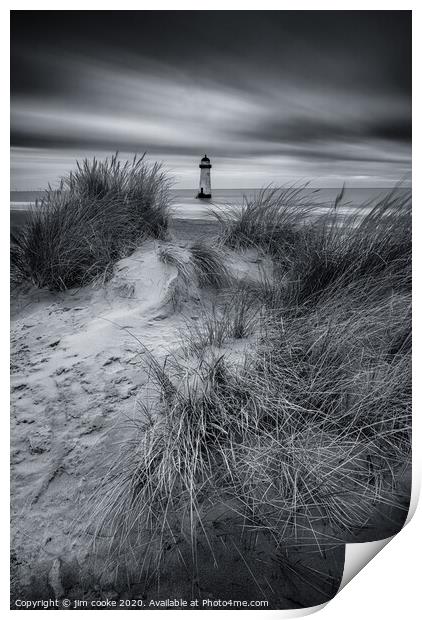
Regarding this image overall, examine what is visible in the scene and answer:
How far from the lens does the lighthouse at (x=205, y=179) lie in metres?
1.85

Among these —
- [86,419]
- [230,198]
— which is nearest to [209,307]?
[230,198]

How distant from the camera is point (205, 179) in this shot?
1.89 m

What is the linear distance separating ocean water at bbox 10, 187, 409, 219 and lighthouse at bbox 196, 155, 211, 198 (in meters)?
0.03

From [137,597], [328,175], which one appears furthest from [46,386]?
[328,175]

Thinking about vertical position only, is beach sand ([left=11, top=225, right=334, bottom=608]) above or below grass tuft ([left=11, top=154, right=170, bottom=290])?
below

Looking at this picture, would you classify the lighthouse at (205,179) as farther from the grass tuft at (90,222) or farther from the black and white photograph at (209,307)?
the grass tuft at (90,222)

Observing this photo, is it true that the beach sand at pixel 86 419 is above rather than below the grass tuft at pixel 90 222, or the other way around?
below

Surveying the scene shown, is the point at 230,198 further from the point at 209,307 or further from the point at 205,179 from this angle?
the point at 209,307

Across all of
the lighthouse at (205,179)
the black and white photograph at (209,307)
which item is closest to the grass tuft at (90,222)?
the black and white photograph at (209,307)

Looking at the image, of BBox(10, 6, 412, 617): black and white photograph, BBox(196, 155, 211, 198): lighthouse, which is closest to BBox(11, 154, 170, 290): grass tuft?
BBox(10, 6, 412, 617): black and white photograph

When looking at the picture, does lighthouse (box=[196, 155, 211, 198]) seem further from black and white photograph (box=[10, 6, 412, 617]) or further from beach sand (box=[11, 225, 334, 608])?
beach sand (box=[11, 225, 334, 608])

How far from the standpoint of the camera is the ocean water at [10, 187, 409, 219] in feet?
6.05

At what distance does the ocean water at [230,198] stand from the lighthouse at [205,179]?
0.08 ft

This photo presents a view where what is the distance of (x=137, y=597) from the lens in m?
1.53
